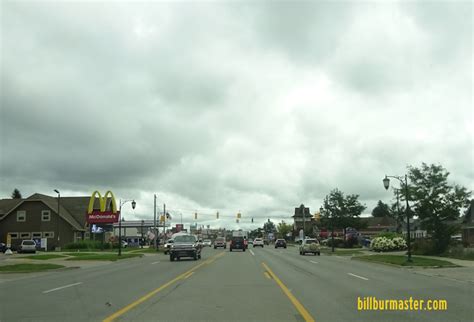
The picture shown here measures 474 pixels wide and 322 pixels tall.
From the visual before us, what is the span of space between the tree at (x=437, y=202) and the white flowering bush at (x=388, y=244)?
481 inches

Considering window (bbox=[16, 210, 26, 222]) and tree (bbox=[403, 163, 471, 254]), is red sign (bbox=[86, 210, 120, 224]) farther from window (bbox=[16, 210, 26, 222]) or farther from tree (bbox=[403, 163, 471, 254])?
tree (bbox=[403, 163, 471, 254])

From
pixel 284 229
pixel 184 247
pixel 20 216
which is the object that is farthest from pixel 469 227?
pixel 284 229

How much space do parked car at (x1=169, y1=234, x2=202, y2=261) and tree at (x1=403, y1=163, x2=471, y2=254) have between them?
59.0ft

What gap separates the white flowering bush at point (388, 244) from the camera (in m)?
53.1

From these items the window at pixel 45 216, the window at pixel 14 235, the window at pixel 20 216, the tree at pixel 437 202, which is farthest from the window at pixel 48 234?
the tree at pixel 437 202

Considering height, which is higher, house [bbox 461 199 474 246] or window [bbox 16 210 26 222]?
window [bbox 16 210 26 222]

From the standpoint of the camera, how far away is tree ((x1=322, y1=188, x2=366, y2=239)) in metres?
66.4

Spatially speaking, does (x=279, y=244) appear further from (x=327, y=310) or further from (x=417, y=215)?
(x=327, y=310)

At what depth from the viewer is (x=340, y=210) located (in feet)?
218

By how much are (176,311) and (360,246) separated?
6353 cm

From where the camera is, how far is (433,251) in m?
41.4

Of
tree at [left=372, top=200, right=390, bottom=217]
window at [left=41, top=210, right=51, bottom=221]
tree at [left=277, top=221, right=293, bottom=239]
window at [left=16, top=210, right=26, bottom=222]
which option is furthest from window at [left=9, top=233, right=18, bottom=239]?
tree at [left=372, top=200, right=390, bottom=217]

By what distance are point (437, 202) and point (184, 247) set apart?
20.3 meters

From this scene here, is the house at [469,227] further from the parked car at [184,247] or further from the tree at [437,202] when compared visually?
the parked car at [184,247]
